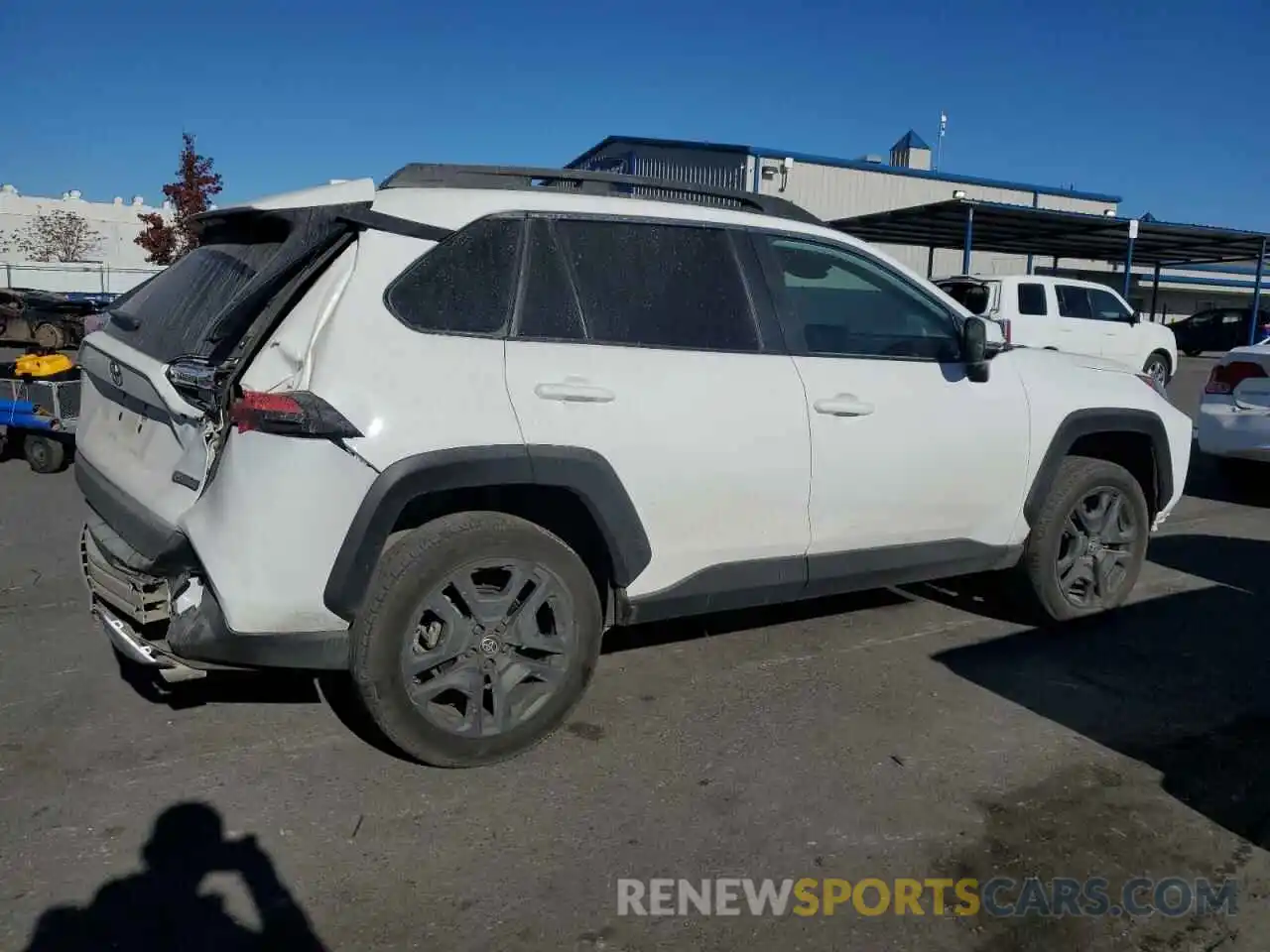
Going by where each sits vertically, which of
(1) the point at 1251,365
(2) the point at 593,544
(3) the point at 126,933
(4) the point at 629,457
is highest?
(1) the point at 1251,365

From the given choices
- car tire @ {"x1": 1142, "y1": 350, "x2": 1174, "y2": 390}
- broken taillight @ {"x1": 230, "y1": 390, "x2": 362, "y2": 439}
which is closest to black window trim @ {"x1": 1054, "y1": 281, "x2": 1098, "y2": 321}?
car tire @ {"x1": 1142, "y1": 350, "x2": 1174, "y2": 390}

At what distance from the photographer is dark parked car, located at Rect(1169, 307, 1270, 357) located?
31.3 m

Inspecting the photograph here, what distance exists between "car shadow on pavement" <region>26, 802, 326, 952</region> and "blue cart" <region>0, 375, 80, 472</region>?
20.4 ft

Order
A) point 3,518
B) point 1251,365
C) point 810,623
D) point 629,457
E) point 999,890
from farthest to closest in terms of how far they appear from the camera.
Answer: point 1251,365 < point 3,518 < point 810,623 < point 629,457 < point 999,890

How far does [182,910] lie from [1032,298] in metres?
15.7

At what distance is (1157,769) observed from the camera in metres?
3.53

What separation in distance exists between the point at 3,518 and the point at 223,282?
4449 mm

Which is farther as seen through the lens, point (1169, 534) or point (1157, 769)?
point (1169, 534)

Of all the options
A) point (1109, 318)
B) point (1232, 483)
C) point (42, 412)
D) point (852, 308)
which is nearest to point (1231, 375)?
point (1232, 483)

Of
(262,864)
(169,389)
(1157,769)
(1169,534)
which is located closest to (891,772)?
(1157,769)

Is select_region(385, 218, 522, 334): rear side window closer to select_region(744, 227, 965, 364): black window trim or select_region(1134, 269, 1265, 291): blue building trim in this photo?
select_region(744, 227, 965, 364): black window trim

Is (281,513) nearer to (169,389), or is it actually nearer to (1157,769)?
(169,389)

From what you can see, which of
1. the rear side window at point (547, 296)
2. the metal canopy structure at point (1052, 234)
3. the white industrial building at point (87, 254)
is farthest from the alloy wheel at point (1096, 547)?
the white industrial building at point (87, 254)

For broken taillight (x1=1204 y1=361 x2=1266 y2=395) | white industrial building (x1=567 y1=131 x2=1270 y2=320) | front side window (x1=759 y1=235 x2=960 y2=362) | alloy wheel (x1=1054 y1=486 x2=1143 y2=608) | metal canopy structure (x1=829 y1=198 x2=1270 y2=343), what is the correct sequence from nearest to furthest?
front side window (x1=759 y1=235 x2=960 y2=362) < alloy wheel (x1=1054 y1=486 x2=1143 y2=608) < broken taillight (x1=1204 y1=361 x2=1266 y2=395) < metal canopy structure (x1=829 y1=198 x2=1270 y2=343) < white industrial building (x1=567 y1=131 x2=1270 y2=320)
